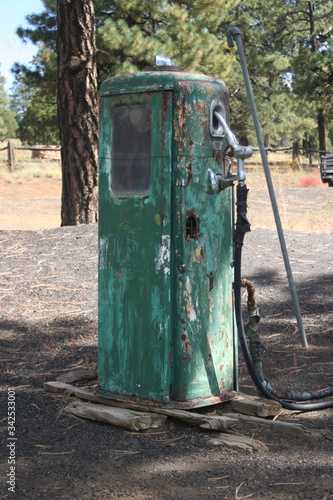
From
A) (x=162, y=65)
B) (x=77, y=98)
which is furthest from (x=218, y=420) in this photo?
(x=77, y=98)

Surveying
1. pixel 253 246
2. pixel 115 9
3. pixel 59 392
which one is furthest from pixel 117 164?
pixel 115 9

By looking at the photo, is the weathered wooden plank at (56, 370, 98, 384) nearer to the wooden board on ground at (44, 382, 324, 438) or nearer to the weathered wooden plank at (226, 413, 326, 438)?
the wooden board on ground at (44, 382, 324, 438)

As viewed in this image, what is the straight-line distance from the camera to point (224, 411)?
320cm

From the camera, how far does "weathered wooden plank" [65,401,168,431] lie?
2.92 m

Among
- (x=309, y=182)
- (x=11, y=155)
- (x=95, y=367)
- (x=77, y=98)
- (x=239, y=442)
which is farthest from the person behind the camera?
(x=11, y=155)

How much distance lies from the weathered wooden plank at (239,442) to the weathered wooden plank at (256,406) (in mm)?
286

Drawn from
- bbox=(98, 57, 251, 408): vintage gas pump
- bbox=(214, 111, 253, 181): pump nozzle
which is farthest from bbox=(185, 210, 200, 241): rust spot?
bbox=(214, 111, 253, 181): pump nozzle

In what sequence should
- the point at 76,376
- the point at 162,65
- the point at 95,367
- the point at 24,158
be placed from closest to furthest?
the point at 162,65 < the point at 76,376 < the point at 95,367 < the point at 24,158

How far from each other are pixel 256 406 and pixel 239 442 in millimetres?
374

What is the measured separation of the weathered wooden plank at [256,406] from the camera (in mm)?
3102

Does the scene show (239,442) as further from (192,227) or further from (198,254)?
(192,227)

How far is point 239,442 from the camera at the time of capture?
276 centimetres

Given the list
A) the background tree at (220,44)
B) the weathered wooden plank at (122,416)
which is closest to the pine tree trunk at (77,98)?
the background tree at (220,44)

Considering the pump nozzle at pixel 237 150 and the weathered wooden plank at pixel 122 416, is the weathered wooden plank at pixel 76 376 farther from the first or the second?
the pump nozzle at pixel 237 150
